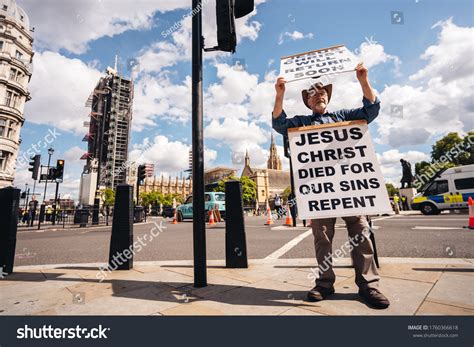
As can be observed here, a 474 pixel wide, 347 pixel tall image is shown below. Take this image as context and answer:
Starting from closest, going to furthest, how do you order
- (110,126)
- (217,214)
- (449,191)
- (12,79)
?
1. (449,191)
2. (217,214)
3. (12,79)
4. (110,126)

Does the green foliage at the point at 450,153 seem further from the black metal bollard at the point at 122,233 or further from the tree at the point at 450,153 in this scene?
the black metal bollard at the point at 122,233

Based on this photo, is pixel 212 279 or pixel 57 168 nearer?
pixel 212 279

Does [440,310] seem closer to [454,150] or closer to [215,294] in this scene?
[215,294]

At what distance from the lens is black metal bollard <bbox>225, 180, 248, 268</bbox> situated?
350 centimetres

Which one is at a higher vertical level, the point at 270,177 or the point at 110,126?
the point at 110,126

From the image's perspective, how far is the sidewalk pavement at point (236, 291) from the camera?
6.35 ft

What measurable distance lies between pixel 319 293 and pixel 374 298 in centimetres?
42

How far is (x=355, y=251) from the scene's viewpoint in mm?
2184

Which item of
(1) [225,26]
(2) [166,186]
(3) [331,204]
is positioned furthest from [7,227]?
(2) [166,186]
